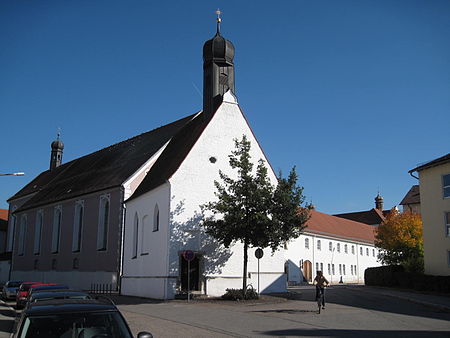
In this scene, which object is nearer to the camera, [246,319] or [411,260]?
[246,319]

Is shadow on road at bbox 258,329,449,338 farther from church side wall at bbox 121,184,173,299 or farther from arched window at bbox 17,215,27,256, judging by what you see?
arched window at bbox 17,215,27,256

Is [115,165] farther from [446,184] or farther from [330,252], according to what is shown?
[330,252]

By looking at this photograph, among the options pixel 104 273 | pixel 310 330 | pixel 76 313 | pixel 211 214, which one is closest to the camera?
pixel 76 313

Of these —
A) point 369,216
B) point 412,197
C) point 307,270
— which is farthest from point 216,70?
point 369,216

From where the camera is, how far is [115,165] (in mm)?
37562

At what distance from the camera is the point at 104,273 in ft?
106

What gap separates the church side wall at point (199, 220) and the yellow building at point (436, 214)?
1024 centimetres

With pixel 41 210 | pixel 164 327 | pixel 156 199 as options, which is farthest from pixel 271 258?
pixel 41 210

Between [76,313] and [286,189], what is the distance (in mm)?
18220

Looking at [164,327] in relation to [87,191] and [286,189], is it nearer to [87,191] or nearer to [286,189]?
[286,189]

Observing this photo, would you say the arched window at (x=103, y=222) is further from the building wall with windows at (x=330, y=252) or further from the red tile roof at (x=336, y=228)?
the red tile roof at (x=336, y=228)

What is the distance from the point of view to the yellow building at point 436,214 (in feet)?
98.8

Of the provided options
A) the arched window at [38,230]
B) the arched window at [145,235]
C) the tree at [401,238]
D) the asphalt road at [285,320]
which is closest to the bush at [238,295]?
the asphalt road at [285,320]

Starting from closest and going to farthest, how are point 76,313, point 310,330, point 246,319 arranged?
point 76,313 → point 310,330 → point 246,319
